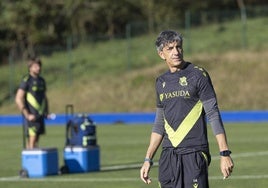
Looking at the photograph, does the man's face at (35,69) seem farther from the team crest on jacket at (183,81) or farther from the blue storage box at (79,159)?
the team crest on jacket at (183,81)

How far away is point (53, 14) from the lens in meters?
55.5

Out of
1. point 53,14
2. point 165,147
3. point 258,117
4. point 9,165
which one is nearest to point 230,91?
point 258,117

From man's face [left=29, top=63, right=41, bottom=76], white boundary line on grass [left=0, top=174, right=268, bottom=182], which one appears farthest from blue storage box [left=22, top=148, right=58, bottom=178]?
→ man's face [left=29, top=63, right=41, bottom=76]

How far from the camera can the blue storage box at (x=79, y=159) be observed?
1574 cm

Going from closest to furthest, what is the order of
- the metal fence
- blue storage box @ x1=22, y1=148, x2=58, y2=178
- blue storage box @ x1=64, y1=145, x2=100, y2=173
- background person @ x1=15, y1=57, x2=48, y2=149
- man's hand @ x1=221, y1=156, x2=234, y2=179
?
man's hand @ x1=221, y1=156, x2=234, y2=179, blue storage box @ x1=22, y1=148, x2=58, y2=178, blue storage box @ x1=64, y1=145, x2=100, y2=173, background person @ x1=15, y1=57, x2=48, y2=149, the metal fence

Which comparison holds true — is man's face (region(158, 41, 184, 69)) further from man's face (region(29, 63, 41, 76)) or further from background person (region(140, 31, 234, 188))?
man's face (region(29, 63, 41, 76))

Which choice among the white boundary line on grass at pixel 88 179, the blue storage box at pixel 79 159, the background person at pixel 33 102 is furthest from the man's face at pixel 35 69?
the white boundary line on grass at pixel 88 179

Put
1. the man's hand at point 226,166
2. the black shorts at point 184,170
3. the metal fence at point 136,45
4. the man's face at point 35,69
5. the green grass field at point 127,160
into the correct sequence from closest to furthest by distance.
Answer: the man's hand at point 226,166, the black shorts at point 184,170, the green grass field at point 127,160, the man's face at point 35,69, the metal fence at point 136,45

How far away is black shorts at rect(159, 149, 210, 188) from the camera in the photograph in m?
7.95

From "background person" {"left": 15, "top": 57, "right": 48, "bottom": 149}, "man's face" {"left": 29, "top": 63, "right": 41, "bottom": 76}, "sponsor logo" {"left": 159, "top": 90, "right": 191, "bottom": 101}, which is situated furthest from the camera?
"background person" {"left": 15, "top": 57, "right": 48, "bottom": 149}

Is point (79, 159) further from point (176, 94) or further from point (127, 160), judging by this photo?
point (176, 94)

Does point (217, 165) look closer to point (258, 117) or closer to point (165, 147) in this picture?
point (165, 147)

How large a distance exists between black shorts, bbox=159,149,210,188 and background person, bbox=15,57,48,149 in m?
8.39

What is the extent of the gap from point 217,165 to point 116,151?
4.83 m
